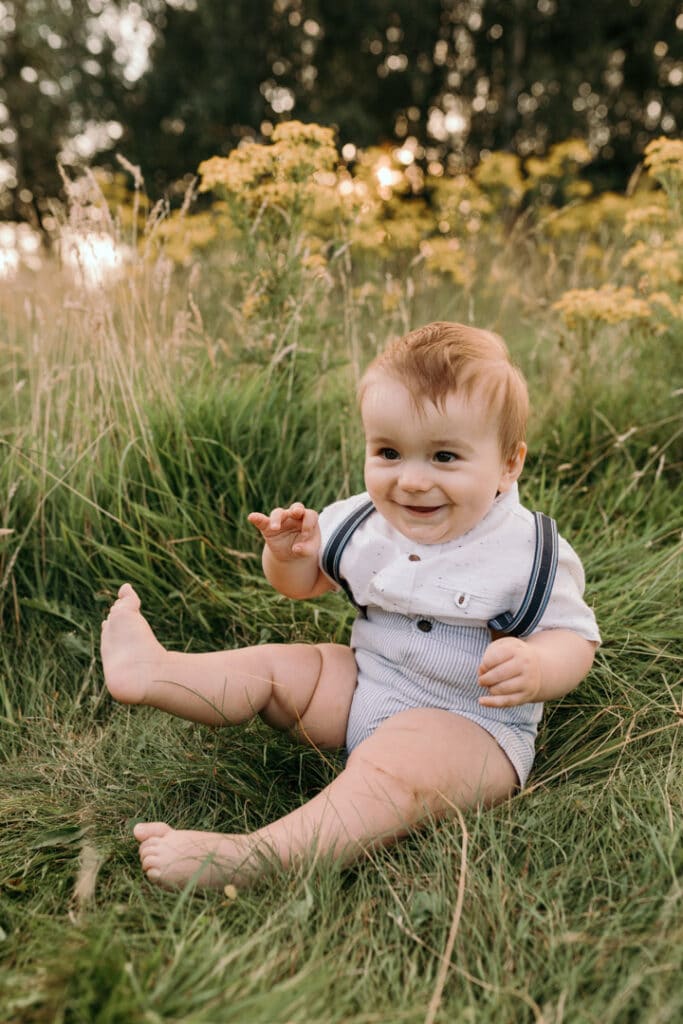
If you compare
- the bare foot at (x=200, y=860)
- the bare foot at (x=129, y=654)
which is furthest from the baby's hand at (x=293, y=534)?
the bare foot at (x=200, y=860)

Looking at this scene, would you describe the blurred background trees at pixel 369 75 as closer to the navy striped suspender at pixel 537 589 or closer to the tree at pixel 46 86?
the tree at pixel 46 86

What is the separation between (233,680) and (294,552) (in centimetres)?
28

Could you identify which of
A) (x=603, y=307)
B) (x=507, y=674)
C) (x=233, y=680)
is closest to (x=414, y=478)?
(x=507, y=674)

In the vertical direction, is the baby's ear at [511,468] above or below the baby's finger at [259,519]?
above

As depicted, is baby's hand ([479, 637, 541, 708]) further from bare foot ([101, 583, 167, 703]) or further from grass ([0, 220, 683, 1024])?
bare foot ([101, 583, 167, 703])

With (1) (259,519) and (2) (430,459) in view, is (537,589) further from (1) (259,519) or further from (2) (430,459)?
(1) (259,519)

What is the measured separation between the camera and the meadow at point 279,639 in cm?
117

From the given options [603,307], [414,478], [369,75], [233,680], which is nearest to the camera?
[414,478]

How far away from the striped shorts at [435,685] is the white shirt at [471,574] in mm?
36

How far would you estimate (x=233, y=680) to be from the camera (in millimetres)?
1646

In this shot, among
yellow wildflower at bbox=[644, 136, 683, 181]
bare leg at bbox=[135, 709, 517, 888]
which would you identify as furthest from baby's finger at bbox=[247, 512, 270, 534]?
yellow wildflower at bbox=[644, 136, 683, 181]

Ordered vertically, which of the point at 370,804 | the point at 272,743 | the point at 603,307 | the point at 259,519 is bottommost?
the point at 272,743

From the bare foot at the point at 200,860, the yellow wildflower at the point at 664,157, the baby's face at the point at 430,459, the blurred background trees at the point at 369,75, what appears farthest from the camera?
the blurred background trees at the point at 369,75

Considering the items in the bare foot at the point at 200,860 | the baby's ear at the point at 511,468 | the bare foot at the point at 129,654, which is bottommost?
the bare foot at the point at 200,860
